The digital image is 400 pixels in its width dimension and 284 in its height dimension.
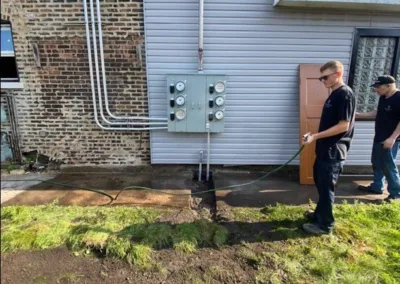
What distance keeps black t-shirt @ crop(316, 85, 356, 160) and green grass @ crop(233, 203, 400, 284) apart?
90cm

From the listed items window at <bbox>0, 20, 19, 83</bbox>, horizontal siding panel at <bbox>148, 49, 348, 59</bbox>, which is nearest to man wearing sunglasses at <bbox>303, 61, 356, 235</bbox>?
horizontal siding panel at <bbox>148, 49, 348, 59</bbox>

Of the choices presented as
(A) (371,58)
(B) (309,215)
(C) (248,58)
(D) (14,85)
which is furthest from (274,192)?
(D) (14,85)

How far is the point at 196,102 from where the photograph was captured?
15.6ft

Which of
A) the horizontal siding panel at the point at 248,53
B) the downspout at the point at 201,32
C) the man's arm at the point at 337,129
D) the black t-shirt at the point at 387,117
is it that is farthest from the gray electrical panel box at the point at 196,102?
the black t-shirt at the point at 387,117

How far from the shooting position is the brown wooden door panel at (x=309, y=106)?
4766mm

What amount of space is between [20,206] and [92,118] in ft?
5.79

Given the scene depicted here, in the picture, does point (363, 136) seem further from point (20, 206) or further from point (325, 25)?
point (20, 206)

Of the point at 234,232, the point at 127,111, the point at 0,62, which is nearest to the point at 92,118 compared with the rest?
the point at 127,111

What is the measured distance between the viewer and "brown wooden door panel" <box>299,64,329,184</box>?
4.77m

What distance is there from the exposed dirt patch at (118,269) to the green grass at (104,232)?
92 mm

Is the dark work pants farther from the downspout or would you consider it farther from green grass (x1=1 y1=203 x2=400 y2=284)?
the downspout

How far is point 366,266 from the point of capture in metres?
2.82

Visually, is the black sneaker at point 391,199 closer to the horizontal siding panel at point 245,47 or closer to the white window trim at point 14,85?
the horizontal siding panel at point 245,47

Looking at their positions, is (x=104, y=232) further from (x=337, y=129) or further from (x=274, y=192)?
(x=337, y=129)
